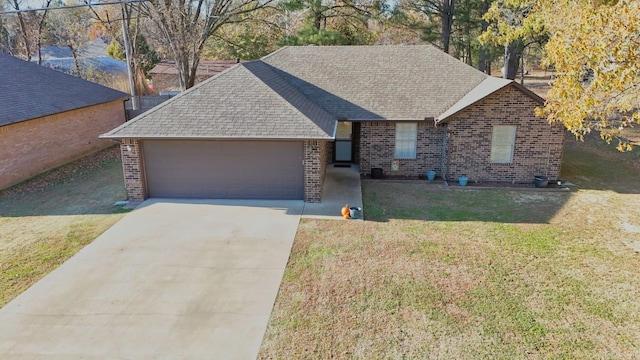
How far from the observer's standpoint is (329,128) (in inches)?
517

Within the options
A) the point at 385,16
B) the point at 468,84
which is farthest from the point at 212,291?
the point at 385,16

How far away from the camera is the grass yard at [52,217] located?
919 cm

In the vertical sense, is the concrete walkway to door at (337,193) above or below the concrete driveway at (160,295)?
above

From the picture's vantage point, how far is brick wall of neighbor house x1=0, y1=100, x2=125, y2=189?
14.9m

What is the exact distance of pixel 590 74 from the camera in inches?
441

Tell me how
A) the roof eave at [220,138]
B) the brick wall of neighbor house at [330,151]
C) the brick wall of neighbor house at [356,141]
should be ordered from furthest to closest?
the brick wall of neighbor house at [330,151] → the brick wall of neighbor house at [356,141] → the roof eave at [220,138]

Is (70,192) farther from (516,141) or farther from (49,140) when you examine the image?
(516,141)

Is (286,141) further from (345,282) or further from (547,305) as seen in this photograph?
(547,305)

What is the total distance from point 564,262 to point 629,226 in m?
3.51

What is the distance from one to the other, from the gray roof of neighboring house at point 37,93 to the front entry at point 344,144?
11.1 meters

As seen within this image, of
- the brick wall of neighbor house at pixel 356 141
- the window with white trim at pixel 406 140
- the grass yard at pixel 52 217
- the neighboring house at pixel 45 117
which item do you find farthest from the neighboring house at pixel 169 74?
the window with white trim at pixel 406 140

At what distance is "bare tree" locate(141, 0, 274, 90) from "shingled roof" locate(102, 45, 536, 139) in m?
7.63

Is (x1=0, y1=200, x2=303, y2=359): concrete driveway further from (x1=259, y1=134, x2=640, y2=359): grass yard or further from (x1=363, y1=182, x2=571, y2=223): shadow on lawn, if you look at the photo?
(x1=363, y1=182, x2=571, y2=223): shadow on lawn

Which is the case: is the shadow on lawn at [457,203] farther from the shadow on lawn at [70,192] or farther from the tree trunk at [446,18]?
the tree trunk at [446,18]
